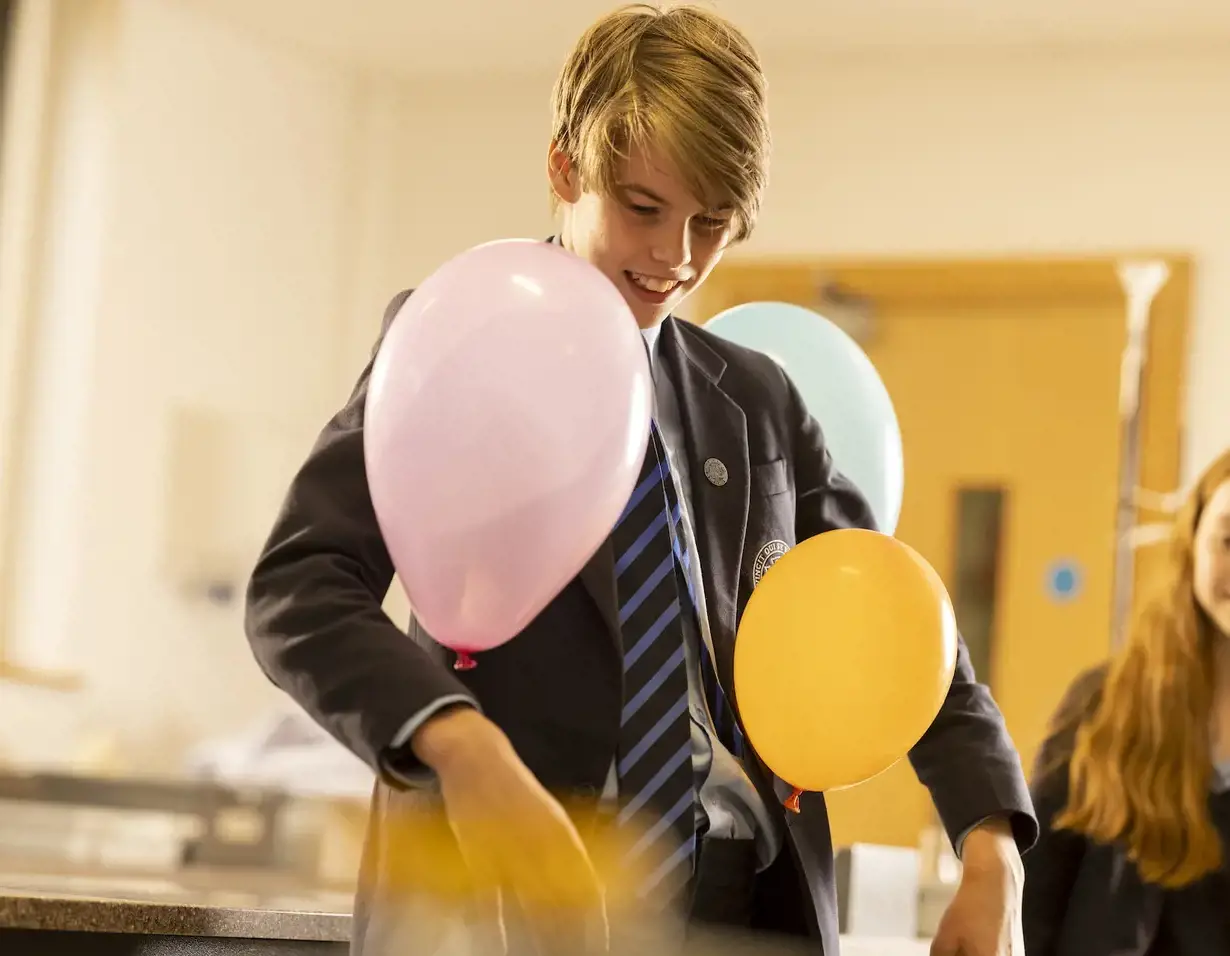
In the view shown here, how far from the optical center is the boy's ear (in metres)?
1.04

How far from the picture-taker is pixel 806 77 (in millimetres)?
4059

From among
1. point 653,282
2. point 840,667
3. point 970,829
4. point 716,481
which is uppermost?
point 653,282

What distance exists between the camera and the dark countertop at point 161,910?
3.83ft

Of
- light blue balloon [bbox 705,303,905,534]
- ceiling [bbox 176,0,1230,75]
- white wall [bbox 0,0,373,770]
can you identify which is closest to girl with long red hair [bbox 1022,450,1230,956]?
light blue balloon [bbox 705,303,905,534]

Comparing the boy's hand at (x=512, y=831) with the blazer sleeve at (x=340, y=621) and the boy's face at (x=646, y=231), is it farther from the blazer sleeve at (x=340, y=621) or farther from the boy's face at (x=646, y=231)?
the boy's face at (x=646, y=231)

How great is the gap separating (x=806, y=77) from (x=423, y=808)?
3.40 m

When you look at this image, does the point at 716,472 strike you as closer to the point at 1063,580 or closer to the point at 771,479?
the point at 771,479

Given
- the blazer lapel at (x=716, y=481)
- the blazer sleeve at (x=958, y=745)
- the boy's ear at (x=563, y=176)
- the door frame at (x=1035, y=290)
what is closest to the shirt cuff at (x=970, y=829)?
the blazer sleeve at (x=958, y=745)

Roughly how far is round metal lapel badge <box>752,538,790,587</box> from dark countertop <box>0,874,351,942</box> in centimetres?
52

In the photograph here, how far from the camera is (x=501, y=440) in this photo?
34.6 inches

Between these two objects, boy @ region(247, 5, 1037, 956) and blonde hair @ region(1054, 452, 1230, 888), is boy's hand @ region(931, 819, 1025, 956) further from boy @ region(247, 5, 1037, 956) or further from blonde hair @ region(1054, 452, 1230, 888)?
blonde hair @ region(1054, 452, 1230, 888)

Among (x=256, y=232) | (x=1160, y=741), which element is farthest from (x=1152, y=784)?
(x=256, y=232)

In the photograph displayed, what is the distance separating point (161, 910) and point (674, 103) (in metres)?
0.70

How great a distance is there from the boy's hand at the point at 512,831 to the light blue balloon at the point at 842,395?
654mm
